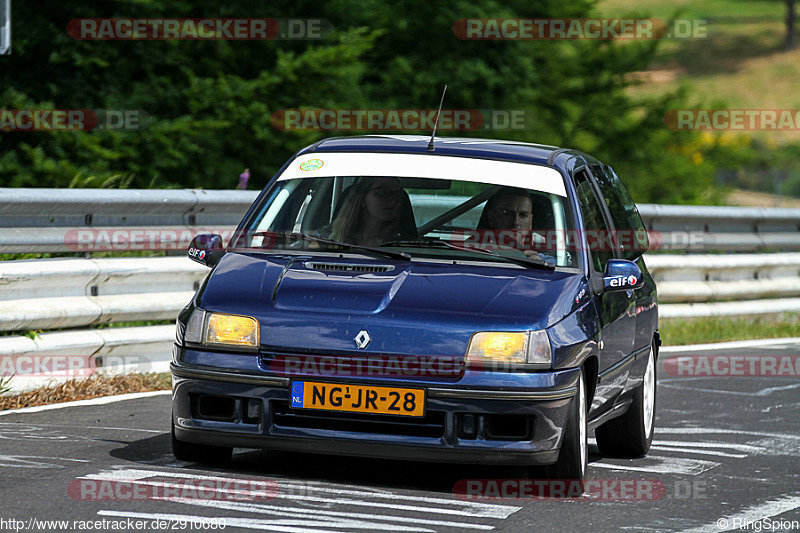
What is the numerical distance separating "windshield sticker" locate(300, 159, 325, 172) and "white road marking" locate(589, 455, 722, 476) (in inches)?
81.6

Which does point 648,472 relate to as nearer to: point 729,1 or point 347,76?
point 347,76

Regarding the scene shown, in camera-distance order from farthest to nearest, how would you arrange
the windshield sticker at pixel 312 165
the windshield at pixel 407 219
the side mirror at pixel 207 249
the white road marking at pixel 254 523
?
the windshield sticker at pixel 312 165 < the side mirror at pixel 207 249 < the windshield at pixel 407 219 < the white road marking at pixel 254 523

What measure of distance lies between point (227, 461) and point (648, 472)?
6.85 ft

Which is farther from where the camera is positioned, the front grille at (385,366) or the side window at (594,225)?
the side window at (594,225)

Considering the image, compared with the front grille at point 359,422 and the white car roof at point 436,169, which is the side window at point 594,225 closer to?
the white car roof at point 436,169

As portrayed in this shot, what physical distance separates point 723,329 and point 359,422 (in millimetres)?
9179

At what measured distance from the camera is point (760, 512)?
6105 millimetres

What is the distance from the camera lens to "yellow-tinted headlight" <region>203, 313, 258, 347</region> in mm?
6152

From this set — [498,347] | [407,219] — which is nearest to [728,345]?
[407,219]

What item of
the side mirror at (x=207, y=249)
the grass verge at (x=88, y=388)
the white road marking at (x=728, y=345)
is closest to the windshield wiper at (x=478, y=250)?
the side mirror at (x=207, y=249)

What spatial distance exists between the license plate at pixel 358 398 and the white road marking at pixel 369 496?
0.35 m

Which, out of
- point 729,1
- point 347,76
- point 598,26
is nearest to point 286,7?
point 347,76

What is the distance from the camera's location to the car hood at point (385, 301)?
6.04 meters

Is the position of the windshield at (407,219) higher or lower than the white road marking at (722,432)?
higher
